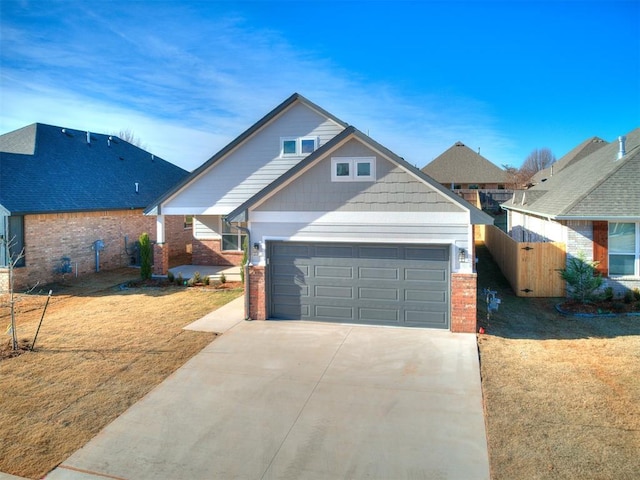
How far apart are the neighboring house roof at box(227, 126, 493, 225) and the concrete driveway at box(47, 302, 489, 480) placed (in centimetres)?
300

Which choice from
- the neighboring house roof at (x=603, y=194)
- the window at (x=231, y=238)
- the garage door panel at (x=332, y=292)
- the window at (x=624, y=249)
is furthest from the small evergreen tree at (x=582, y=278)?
the window at (x=231, y=238)

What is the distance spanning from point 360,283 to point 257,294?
2.81 meters

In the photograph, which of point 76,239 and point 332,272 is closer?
point 332,272

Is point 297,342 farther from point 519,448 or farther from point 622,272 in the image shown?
point 622,272

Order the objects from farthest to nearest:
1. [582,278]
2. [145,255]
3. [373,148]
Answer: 1. [145,255]
2. [582,278]
3. [373,148]

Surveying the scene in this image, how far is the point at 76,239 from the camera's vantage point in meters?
18.3

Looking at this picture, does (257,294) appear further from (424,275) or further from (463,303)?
(463,303)

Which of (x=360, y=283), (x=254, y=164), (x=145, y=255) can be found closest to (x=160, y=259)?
(x=145, y=255)

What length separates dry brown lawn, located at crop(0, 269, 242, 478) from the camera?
6070mm

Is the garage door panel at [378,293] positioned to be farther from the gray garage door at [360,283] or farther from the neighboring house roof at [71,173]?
the neighboring house roof at [71,173]

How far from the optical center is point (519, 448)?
548 cm

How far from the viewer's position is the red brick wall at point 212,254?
20344mm

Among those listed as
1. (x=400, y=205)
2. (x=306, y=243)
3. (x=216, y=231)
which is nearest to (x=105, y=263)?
(x=216, y=231)

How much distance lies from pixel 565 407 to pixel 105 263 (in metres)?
19.3
